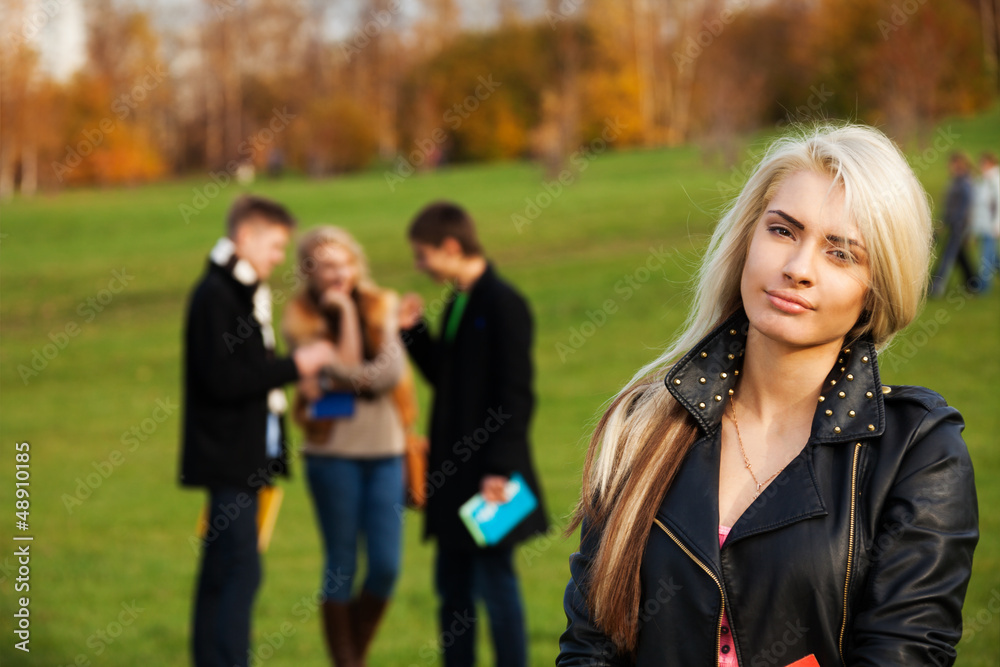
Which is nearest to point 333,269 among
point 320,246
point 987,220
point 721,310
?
point 320,246

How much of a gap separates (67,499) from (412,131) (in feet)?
161

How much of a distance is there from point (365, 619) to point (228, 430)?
4.33 feet

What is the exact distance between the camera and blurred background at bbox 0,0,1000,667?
7629 millimetres

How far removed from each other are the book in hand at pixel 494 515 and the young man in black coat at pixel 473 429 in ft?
0.12

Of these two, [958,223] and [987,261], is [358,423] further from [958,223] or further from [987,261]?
[987,261]

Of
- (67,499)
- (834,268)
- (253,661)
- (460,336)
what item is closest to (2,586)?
(253,661)

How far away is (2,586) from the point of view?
7246 mm

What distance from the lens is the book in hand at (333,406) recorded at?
18.3 ft

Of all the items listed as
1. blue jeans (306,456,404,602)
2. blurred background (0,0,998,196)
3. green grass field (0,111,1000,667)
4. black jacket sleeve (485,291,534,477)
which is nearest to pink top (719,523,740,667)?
green grass field (0,111,1000,667)

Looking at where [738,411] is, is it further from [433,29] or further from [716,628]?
[433,29]

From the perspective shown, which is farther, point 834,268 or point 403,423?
point 403,423

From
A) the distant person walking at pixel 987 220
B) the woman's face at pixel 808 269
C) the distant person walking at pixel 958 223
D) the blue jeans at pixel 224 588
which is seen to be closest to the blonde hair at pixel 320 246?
the blue jeans at pixel 224 588

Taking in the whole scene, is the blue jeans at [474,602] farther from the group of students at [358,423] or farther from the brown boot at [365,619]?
the brown boot at [365,619]

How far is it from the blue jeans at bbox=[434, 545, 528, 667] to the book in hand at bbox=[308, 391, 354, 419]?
0.92 metres
